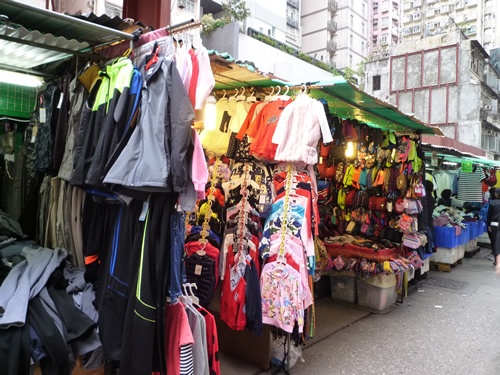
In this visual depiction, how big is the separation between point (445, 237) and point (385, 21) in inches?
2060

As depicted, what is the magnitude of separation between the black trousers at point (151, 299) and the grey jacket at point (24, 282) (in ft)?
2.05

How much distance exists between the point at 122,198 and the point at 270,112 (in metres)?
2.08

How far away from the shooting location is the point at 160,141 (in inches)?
92.7

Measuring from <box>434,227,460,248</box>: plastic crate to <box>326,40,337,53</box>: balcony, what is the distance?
3887cm

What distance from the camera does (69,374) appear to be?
231 centimetres

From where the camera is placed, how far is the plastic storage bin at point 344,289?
648 cm

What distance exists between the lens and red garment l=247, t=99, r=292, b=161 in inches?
154

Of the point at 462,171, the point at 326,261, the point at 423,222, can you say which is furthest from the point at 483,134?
the point at 326,261

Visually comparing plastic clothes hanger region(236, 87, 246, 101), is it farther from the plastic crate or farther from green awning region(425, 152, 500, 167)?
green awning region(425, 152, 500, 167)

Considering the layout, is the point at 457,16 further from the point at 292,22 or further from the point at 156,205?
the point at 156,205

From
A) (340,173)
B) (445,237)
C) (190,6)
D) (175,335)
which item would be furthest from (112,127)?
(190,6)

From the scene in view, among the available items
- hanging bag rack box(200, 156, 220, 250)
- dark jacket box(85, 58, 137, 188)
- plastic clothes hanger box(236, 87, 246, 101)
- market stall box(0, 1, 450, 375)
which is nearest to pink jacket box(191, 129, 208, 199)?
market stall box(0, 1, 450, 375)

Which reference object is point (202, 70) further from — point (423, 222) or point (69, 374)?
point (423, 222)

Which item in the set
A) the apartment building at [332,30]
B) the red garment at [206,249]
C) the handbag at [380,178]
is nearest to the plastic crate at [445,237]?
the handbag at [380,178]
